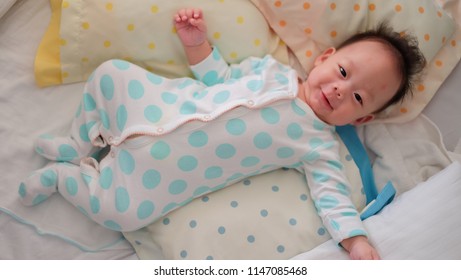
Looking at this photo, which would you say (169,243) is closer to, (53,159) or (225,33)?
(53,159)

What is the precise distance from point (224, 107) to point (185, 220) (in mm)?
338

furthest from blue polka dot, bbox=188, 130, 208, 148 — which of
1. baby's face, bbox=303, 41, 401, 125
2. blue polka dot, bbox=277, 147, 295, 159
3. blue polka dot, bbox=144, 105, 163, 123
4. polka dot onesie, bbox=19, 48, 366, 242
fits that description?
baby's face, bbox=303, 41, 401, 125

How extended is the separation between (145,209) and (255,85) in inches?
18.4

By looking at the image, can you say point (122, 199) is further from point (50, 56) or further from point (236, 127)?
point (50, 56)

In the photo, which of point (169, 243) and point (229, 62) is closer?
point (169, 243)

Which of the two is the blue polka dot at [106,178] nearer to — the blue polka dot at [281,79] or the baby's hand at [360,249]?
the blue polka dot at [281,79]

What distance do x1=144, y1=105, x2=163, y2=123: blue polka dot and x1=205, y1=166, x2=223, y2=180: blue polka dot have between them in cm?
20

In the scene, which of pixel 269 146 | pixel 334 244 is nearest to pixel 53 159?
pixel 269 146

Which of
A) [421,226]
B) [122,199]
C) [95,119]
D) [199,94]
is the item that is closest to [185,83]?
[199,94]

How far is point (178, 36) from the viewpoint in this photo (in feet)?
4.82

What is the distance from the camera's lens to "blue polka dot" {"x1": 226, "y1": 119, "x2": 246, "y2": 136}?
1358mm

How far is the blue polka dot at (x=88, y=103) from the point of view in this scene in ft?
4.56

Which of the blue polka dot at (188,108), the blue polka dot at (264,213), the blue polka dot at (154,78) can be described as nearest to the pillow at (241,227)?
the blue polka dot at (264,213)

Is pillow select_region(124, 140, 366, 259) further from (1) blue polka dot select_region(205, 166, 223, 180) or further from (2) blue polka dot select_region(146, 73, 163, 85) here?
(2) blue polka dot select_region(146, 73, 163, 85)
